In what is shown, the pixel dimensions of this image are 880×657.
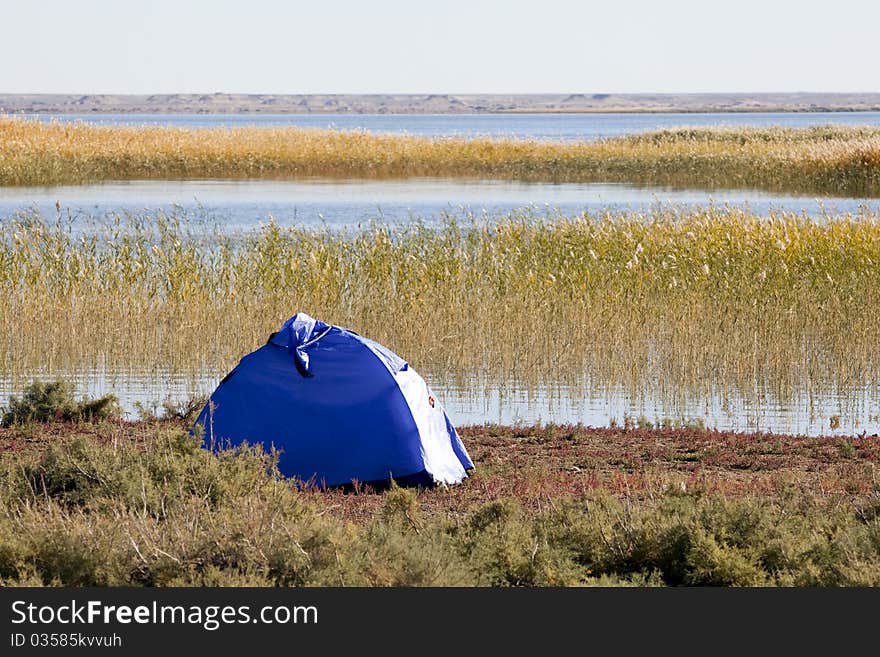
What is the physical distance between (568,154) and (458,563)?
4848cm

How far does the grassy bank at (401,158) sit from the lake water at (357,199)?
2.18m

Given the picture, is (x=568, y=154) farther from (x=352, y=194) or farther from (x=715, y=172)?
(x=352, y=194)

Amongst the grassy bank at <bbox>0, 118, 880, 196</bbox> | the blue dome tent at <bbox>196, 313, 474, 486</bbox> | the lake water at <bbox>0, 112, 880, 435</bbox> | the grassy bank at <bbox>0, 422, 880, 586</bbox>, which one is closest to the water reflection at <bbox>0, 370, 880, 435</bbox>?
the lake water at <bbox>0, 112, 880, 435</bbox>

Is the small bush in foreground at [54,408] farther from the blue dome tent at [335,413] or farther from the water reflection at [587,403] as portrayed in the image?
the blue dome tent at [335,413]

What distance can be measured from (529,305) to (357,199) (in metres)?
23.6

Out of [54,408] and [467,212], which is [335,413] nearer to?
[54,408]

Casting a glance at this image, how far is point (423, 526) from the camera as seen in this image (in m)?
8.19

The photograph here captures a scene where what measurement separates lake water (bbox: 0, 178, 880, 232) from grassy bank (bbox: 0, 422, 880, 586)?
2098cm

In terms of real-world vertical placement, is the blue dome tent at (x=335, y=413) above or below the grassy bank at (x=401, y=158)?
below

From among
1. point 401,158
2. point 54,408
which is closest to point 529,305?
point 54,408

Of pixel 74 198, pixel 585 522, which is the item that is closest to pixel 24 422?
pixel 585 522

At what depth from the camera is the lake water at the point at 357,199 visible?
33438 mm

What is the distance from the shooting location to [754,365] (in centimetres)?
1486

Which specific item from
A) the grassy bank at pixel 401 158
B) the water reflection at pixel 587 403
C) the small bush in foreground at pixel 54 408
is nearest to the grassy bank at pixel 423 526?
the small bush in foreground at pixel 54 408
